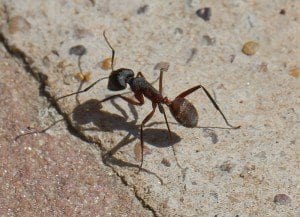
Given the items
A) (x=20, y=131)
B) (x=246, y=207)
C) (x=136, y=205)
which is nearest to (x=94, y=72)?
(x=20, y=131)

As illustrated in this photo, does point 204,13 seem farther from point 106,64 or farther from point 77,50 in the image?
point 77,50

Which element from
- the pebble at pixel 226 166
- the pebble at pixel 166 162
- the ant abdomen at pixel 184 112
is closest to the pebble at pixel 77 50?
the ant abdomen at pixel 184 112

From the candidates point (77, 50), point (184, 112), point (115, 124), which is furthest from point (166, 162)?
point (77, 50)

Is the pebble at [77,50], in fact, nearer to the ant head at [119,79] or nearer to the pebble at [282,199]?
the ant head at [119,79]

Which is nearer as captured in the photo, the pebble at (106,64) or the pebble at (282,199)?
the pebble at (282,199)

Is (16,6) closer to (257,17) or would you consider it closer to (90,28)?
(90,28)

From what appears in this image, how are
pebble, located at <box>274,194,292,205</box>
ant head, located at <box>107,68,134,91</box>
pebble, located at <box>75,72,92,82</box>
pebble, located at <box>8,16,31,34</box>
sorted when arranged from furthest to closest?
pebble, located at <box>8,16,31,34</box> < pebble, located at <box>75,72,92,82</box> < ant head, located at <box>107,68,134,91</box> < pebble, located at <box>274,194,292,205</box>

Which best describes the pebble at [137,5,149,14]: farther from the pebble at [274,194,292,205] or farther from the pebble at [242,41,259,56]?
the pebble at [274,194,292,205]

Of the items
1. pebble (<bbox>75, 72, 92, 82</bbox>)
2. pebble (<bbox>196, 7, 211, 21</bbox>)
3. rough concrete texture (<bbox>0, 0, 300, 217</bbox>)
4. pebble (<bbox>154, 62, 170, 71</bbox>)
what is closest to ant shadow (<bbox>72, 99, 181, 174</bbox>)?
rough concrete texture (<bbox>0, 0, 300, 217</bbox>)
